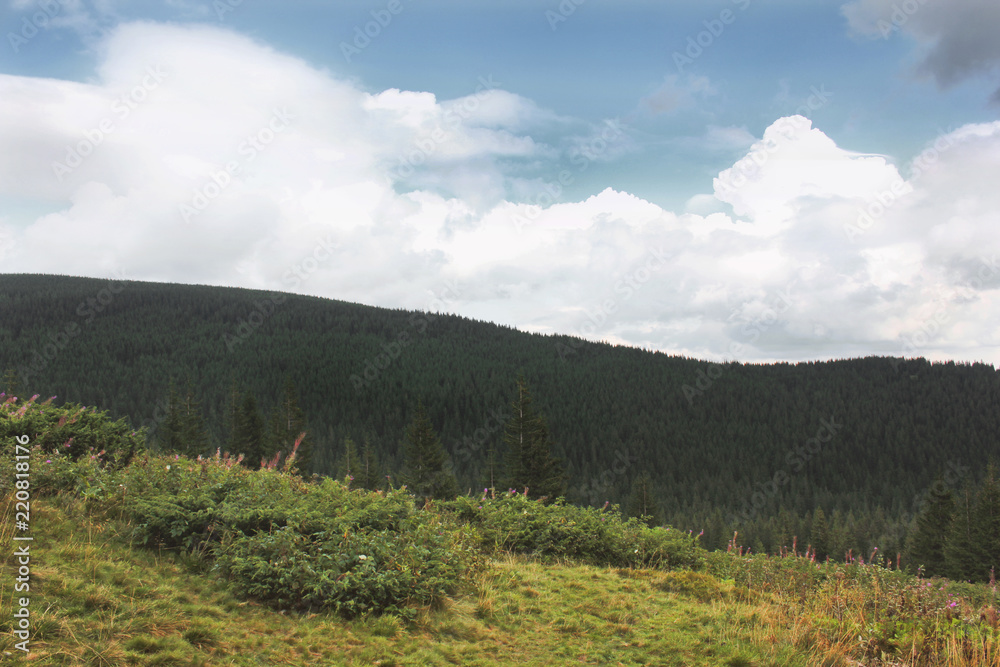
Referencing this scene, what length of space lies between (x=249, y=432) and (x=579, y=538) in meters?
52.4

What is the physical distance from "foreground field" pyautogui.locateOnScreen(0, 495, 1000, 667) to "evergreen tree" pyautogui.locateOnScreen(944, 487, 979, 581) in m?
58.6

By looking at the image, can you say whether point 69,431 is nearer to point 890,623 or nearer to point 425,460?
point 890,623

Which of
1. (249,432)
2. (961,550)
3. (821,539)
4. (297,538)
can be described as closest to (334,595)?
(297,538)

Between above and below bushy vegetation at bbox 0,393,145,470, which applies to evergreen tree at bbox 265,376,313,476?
below

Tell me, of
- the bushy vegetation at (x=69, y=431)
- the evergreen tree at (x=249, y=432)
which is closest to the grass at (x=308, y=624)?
the bushy vegetation at (x=69, y=431)

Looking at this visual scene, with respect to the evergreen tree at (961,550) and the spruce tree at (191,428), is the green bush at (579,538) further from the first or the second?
the spruce tree at (191,428)

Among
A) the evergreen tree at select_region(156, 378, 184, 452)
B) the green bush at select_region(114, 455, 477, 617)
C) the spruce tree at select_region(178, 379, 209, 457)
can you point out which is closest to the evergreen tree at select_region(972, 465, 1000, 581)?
the green bush at select_region(114, 455, 477, 617)

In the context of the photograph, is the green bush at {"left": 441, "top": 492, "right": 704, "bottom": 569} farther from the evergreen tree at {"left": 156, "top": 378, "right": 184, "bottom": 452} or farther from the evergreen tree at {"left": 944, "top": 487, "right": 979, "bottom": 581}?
the evergreen tree at {"left": 156, "top": 378, "right": 184, "bottom": 452}

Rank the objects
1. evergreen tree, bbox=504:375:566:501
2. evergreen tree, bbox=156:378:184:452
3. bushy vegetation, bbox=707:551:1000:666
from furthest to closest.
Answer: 1. evergreen tree, bbox=156:378:184:452
2. evergreen tree, bbox=504:375:566:501
3. bushy vegetation, bbox=707:551:1000:666

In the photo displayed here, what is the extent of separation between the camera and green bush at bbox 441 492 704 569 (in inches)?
447

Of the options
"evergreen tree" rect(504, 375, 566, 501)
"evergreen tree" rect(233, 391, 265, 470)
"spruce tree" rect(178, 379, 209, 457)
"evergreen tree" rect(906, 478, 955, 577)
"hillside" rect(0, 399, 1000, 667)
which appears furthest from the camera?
"spruce tree" rect(178, 379, 209, 457)

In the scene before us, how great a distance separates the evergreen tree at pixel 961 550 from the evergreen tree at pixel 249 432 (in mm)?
68047

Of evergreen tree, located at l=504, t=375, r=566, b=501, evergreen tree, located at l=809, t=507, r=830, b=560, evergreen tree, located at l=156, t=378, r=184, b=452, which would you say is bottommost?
evergreen tree, located at l=809, t=507, r=830, b=560

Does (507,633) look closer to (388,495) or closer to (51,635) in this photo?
(388,495)
